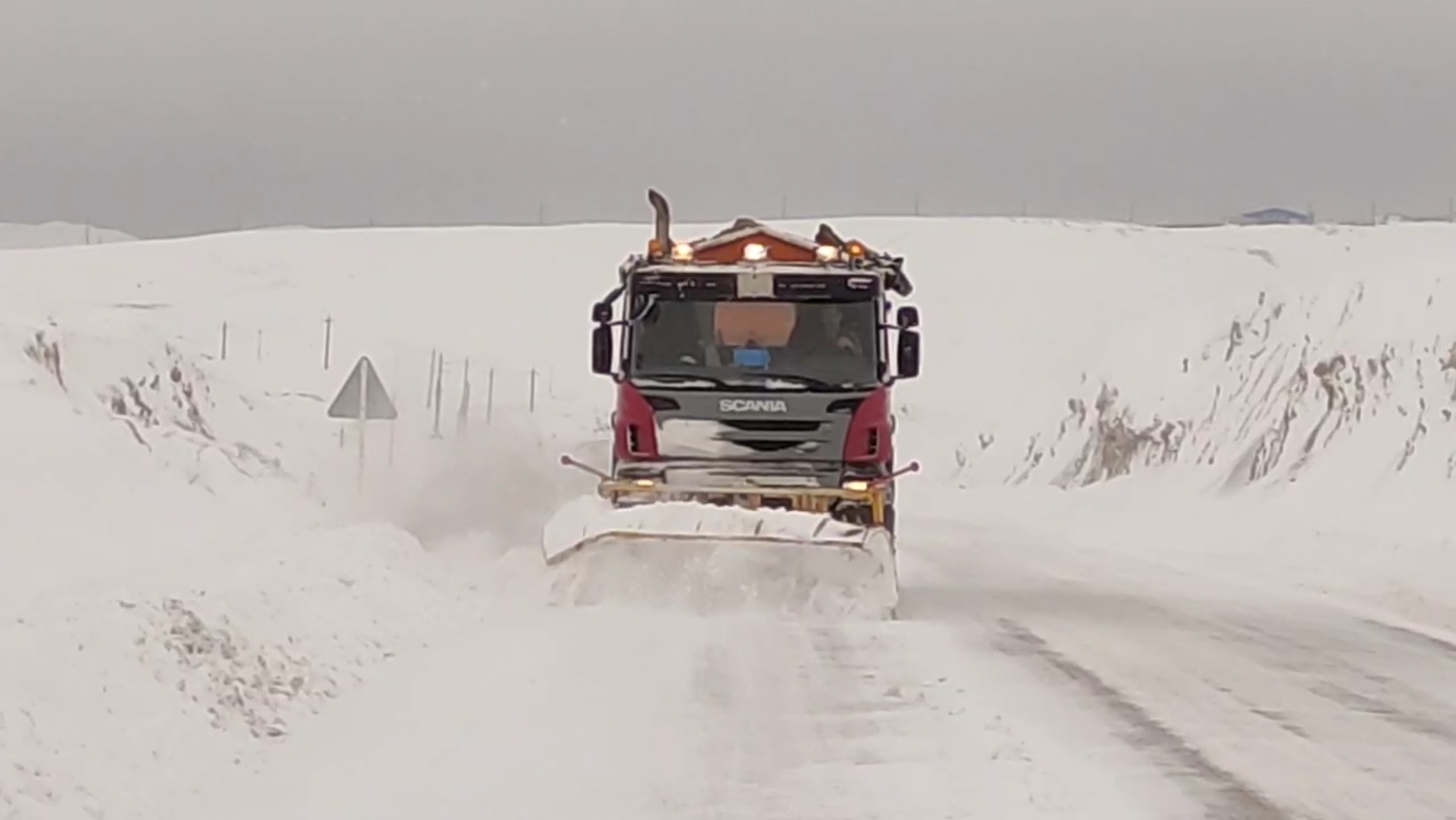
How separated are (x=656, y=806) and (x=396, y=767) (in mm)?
1190

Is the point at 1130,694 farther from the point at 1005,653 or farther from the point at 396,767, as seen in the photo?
the point at 396,767

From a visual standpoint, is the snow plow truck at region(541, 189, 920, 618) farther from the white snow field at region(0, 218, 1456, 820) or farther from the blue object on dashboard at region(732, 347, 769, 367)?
the white snow field at region(0, 218, 1456, 820)

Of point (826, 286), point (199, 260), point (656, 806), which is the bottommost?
point (656, 806)

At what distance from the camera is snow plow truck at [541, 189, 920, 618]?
44.1 ft

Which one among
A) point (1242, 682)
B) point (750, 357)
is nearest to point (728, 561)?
point (750, 357)

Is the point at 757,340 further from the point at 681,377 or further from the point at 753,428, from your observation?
the point at 753,428

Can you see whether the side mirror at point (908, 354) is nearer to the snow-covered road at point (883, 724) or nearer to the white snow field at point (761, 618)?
the white snow field at point (761, 618)

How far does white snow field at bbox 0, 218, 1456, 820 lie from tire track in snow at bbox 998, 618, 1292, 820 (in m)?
0.03

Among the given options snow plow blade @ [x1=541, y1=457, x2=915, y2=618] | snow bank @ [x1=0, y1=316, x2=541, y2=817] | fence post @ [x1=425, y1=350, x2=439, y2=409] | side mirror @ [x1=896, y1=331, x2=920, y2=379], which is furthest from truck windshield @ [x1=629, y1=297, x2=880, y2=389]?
fence post @ [x1=425, y1=350, x2=439, y2=409]

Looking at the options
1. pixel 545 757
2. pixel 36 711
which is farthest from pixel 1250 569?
pixel 36 711

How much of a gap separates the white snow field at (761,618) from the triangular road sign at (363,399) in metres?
1.28

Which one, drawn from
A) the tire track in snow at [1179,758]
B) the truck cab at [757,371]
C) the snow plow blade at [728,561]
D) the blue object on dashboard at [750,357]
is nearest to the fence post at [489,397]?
the truck cab at [757,371]

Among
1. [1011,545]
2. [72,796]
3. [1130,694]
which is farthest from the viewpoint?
[1011,545]

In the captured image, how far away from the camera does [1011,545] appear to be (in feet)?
73.2
